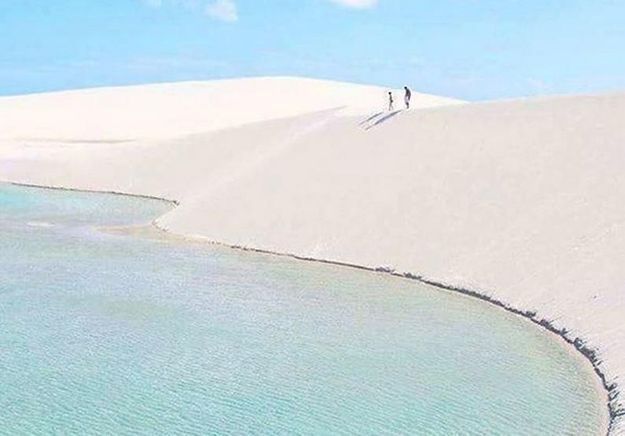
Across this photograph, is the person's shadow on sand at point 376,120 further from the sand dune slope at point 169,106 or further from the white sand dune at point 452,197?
the sand dune slope at point 169,106

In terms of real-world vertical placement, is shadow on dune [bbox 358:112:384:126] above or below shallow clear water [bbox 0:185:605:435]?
above

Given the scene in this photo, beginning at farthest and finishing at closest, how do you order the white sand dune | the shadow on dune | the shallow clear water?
1. the shadow on dune
2. the white sand dune
3. the shallow clear water

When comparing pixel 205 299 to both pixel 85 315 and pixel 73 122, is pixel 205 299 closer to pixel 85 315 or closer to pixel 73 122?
pixel 85 315

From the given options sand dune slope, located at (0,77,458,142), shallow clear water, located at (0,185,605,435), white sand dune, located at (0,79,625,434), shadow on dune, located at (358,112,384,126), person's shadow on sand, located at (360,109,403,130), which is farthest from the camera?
sand dune slope, located at (0,77,458,142)

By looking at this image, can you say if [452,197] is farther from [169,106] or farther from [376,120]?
[169,106]

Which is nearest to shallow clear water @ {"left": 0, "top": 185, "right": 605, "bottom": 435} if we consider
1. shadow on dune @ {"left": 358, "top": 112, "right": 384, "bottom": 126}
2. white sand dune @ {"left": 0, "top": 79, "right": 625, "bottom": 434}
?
white sand dune @ {"left": 0, "top": 79, "right": 625, "bottom": 434}

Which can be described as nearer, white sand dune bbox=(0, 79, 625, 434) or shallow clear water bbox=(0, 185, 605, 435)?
shallow clear water bbox=(0, 185, 605, 435)

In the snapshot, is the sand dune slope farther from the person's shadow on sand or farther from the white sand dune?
the person's shadow on sand
